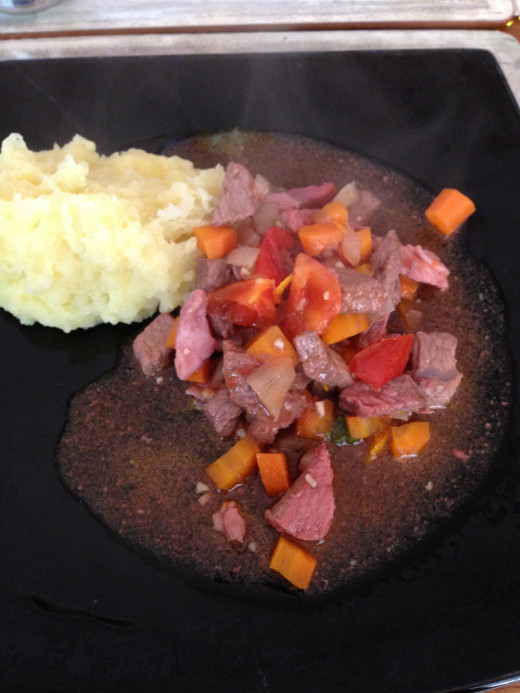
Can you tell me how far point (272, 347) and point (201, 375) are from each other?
51cm

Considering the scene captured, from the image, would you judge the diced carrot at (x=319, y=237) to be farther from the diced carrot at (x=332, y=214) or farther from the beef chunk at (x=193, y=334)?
the beef chunk at (x=193, y=334)

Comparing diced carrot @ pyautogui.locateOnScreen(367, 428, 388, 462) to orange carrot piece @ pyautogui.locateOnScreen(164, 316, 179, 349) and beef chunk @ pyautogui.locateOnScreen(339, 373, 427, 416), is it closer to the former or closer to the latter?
beef chunk @ pyautogui.locateOnScreen(339, 373, 427, 416)

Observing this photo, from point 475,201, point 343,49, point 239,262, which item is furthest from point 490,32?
point 239,262

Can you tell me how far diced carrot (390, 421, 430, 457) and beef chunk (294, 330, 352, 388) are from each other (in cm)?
35

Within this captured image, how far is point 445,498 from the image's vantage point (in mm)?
2582

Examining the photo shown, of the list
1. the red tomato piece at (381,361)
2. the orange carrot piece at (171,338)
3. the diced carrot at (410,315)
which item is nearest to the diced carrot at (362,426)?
the red tomato piece at (381,361)

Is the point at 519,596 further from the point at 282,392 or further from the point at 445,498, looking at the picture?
the point at 282,392

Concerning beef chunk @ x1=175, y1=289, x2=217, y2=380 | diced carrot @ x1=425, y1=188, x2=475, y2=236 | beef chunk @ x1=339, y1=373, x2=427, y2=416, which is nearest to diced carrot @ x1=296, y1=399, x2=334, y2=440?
beef chunk @ x1=339, y1=373, x2=427, y2=416

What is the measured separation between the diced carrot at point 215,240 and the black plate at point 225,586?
Result: 2.24 feet

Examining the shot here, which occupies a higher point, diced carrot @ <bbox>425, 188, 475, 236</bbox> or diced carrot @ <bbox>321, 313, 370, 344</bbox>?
diced carrot @ <bbox>425, 188, 475, 236</bbox>

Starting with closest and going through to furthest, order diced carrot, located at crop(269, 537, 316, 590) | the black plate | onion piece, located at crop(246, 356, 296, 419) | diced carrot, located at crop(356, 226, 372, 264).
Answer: the black plate → diced carrot, located at crop(269, 537, 316, 590) → onion piece, located at crop(246, 356, 296, 419) → diced carrot, located at crop(356, 226, 372, 264)

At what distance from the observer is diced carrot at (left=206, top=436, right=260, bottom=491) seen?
264 cm

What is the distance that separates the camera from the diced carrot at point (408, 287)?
312cm

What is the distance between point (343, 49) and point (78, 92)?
188cm
